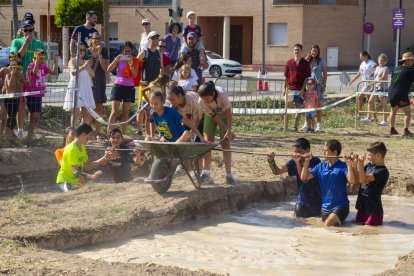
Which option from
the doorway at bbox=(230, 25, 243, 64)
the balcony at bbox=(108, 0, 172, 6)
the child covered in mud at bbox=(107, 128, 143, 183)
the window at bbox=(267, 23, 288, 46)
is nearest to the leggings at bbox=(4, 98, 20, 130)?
the child covered in mud at bbox=(107, 128, 143, 183)

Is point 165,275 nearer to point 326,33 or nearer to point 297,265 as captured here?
point 297,265

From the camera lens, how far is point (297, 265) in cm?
940

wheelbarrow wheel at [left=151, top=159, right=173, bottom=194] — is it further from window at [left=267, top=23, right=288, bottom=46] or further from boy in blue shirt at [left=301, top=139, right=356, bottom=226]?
window at [left=267, top=23, right=288, bottom=46]

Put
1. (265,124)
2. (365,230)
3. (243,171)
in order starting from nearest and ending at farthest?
(365,230)
(243,171)
(265,124)

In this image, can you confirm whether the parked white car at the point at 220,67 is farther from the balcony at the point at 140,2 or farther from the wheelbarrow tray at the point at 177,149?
the wheelbarrow tray at the point at 177,149

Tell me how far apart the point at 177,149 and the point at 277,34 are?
39312 mm

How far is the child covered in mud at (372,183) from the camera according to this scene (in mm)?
10836

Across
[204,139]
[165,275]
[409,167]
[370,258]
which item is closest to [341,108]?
[409,167]

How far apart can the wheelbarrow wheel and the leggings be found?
13.7 feet

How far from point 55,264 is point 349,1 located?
43525mm

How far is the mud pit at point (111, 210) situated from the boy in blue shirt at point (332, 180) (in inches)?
59.6

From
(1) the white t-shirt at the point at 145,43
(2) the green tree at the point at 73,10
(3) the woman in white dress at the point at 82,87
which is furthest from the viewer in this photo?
(2) the green tree at the point at 73,10

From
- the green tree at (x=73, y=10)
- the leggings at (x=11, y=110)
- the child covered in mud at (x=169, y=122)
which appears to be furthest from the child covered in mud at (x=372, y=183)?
the green tree at (x=73, y=10)

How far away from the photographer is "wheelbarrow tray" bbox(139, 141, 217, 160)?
36.9 feet
